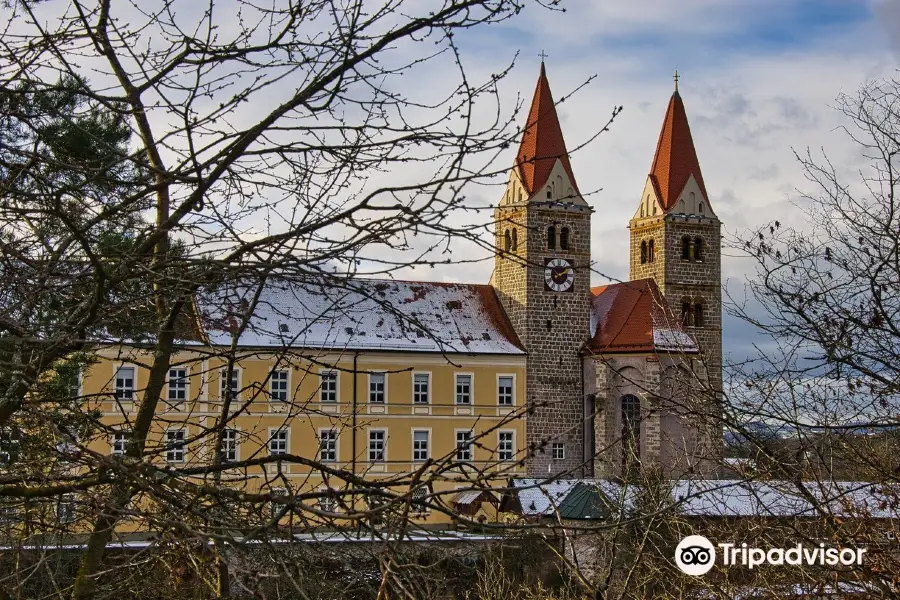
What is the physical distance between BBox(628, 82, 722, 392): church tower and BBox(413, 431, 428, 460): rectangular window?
10081mm

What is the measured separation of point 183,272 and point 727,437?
192 inches

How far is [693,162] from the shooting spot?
40.6 metres

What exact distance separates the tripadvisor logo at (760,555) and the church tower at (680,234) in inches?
1074

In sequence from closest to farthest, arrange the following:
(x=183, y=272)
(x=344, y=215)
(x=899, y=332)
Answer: (x=344, y=215) → (x=183, y=272) → (x=899, y=332)

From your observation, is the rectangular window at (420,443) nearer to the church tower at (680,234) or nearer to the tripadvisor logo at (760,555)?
the church tower at (680,234)

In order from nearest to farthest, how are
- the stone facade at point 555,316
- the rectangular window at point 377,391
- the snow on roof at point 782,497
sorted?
the snow on roof at point 782,497
the rectangular window at point 377,391
the stone facade at point 555,316

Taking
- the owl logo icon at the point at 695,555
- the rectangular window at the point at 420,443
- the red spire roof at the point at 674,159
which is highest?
the red spire roof at the point at 674,159

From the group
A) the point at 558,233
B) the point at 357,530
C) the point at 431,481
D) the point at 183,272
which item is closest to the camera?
the point at 431,481

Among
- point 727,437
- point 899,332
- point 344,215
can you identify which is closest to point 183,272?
point 344,215

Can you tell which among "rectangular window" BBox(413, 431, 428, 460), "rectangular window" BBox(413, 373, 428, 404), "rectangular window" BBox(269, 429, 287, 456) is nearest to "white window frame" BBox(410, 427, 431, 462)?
"rectangular window" BBox(413, 431, 428, 460)

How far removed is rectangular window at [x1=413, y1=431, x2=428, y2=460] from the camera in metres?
35.3

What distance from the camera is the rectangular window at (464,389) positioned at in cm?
3600

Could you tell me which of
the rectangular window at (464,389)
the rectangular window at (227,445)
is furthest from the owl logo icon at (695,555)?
the rectangular window at (464,389)

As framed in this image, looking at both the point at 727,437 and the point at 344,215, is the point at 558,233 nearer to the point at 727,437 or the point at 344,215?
the point at 727,437
